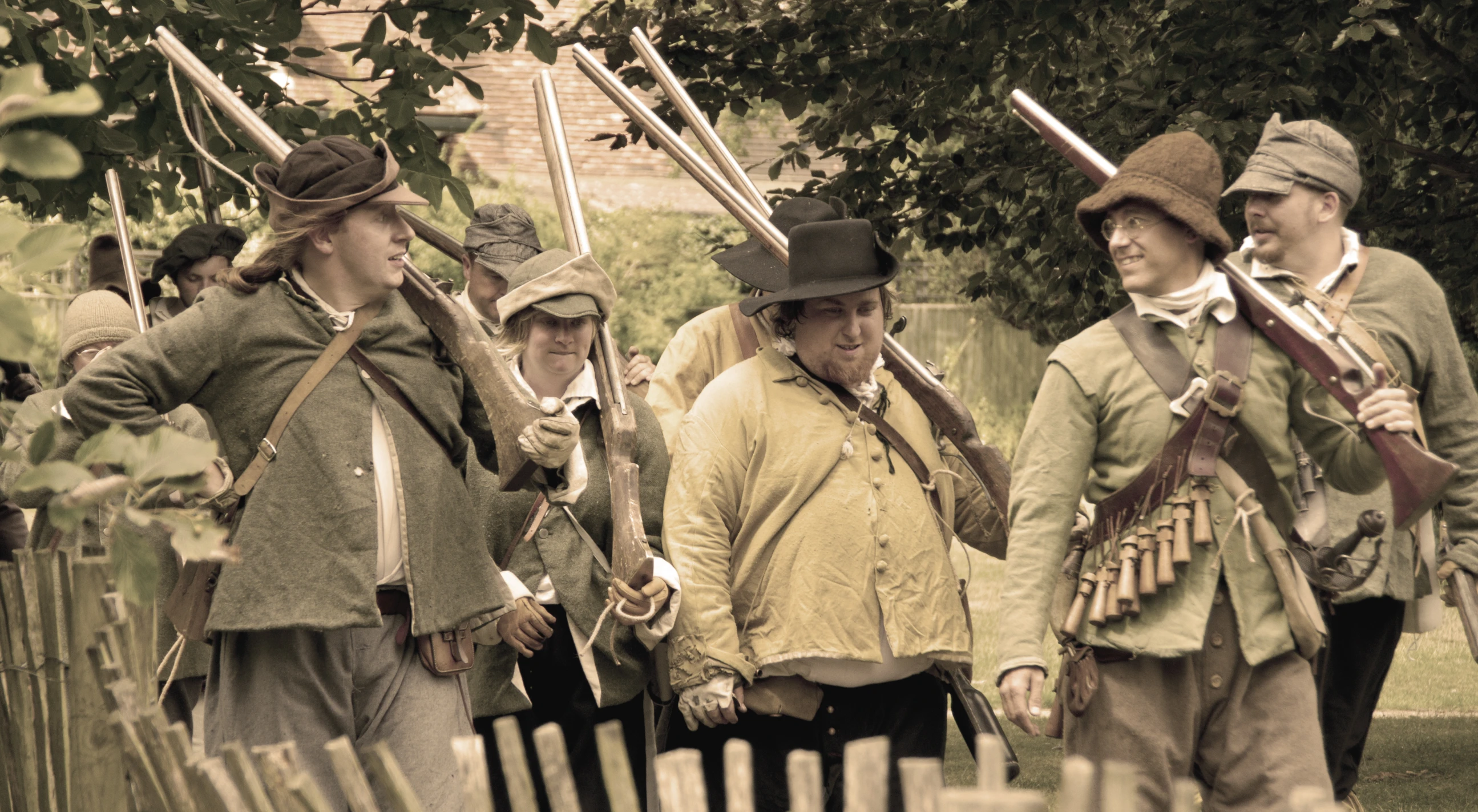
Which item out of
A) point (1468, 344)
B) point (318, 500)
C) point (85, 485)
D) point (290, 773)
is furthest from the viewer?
point (1468, 344)

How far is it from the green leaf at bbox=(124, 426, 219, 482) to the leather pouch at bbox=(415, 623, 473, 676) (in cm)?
203

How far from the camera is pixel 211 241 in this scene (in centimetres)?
628

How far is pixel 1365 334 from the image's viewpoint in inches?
176

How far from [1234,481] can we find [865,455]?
3.25 feet

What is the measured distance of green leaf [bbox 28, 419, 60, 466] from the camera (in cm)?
212

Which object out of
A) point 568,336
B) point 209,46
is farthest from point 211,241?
point 568,336

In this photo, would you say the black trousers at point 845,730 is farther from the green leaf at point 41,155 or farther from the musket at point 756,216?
the green leaf at point 41,155

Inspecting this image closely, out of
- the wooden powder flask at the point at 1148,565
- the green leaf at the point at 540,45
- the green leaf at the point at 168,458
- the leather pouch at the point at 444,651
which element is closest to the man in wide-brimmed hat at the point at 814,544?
the leather pouch at the point at 444,651

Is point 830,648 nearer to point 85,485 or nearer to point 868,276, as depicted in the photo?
point 868,276

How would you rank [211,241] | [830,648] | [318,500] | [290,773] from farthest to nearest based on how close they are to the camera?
[211,241]
[830,648]
[318,500]
[290,773]

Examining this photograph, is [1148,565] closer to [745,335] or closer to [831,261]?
[831,261]

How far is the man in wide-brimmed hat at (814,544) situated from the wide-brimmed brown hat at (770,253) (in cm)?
53

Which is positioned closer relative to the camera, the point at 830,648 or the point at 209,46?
the point at 830,648

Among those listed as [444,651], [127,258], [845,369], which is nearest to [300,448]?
[444,651]
